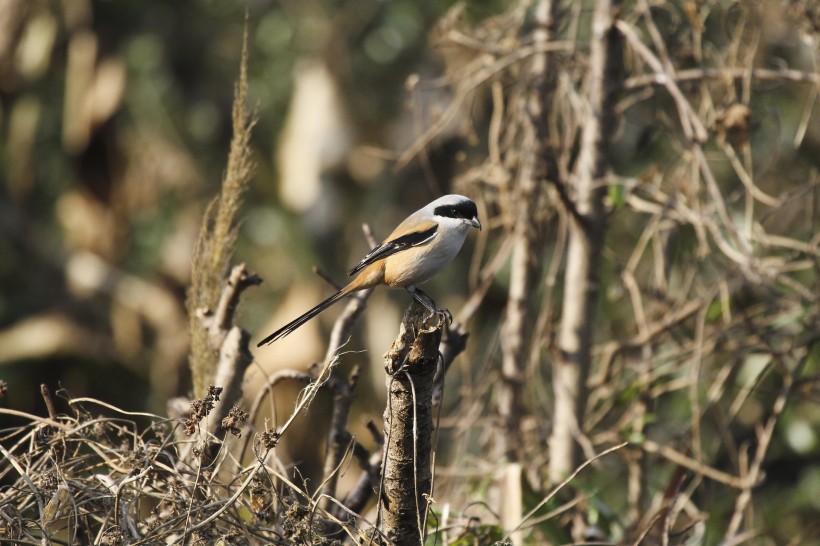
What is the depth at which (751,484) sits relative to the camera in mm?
4336

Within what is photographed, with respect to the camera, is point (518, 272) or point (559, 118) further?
point (559, 118)

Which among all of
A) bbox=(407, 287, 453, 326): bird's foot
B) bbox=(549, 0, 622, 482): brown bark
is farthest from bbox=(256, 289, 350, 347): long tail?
bbox=(549, 0, 622, 482): brown bark

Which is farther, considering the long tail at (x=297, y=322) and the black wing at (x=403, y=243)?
the black wing at (x=403, y=243)

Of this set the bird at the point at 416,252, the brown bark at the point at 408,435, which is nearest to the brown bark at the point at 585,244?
the bird at the point at 416,252

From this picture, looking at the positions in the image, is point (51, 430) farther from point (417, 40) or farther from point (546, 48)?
point (417, 40)

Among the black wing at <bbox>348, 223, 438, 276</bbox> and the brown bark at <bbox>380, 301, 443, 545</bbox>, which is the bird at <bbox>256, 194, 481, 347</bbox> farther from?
the brown bark at <bbox>380, 301, 443, 545</bbox>

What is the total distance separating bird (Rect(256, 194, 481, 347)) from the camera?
151 inches

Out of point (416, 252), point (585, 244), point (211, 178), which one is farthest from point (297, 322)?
point (211, 178)

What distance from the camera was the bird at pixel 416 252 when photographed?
12.6 feet

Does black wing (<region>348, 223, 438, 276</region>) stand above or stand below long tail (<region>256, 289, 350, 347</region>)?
above

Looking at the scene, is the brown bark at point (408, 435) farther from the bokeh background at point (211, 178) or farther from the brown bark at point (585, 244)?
the bokeh background at point (211, 178)

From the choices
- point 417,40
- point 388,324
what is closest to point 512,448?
point 388,324

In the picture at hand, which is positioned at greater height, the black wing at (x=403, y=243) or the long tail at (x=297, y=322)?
the black wing at (x=403, y=243)

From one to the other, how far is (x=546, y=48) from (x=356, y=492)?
2.32 metres
